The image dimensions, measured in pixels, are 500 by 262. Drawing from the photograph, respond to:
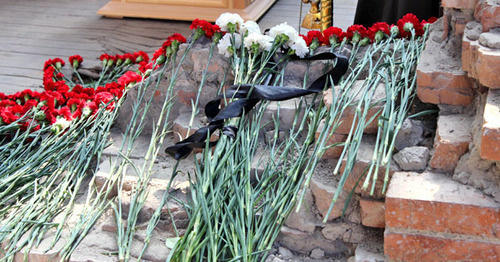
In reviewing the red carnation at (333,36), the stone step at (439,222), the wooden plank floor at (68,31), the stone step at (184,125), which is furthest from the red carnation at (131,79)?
the stone step at (439,222)

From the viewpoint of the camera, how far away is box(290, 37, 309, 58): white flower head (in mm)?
2107

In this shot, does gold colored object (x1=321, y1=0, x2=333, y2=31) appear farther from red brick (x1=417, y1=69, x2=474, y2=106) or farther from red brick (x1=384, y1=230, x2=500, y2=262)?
red brick (x1=384, y1=230, x2=500, y2=262)

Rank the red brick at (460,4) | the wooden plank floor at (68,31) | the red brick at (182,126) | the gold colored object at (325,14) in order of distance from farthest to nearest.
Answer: the wooden plank floor at (68,31) → the gold colored object at (325,14) → the red brick at (182,126) → the red brick at (460,4)

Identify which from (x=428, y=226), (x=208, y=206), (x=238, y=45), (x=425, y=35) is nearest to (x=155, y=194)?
(x=208, y=206)

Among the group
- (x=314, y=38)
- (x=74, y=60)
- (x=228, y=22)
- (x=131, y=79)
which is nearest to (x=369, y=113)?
(x=314, y=38)

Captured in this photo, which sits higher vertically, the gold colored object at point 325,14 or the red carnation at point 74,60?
the gold colored object at point 325,14

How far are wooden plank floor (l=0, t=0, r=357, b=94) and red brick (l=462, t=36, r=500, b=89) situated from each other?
2.34m

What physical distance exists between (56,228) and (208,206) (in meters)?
0.48

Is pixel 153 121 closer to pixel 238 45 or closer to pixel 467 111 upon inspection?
pixel 238 45

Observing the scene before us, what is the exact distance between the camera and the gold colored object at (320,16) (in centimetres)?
278

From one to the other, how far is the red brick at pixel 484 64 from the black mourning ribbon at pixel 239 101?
493mm

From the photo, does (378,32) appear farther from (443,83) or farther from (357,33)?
(443,83)

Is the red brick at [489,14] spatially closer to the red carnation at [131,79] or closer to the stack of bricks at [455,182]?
the stack of bricks at [455,182]

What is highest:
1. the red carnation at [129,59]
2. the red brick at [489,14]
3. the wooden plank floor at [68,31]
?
the red brick at [489,14]
